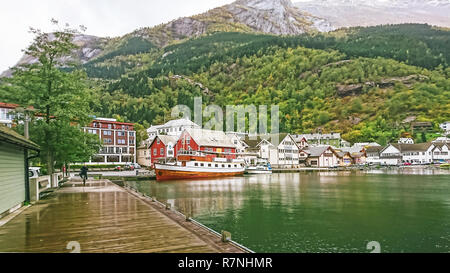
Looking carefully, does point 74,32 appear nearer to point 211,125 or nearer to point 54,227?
point 54,227

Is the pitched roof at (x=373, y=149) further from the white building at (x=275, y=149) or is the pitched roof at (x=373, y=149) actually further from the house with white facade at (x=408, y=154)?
the white building at (x=275, y=149)

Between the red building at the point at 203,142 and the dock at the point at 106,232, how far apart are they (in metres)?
52.8

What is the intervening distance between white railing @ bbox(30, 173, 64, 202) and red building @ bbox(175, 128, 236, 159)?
43245mm

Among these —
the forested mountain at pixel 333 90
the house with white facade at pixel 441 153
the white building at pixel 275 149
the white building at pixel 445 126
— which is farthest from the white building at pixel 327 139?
the white building at pixel 445 126

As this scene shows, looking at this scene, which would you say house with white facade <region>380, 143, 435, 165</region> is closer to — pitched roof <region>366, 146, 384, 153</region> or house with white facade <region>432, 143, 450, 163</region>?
house with white facade <region>432, 143, 450, 163</region>

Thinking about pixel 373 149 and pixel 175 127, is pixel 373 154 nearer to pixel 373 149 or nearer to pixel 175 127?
pixel 373 149

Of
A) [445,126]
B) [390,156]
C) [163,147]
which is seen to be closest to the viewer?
[163,147]

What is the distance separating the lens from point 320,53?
196 meters

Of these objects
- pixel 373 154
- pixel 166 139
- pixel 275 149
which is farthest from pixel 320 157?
pixel 166 139

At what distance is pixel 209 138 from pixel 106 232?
63.4m

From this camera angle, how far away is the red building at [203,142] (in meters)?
69.6

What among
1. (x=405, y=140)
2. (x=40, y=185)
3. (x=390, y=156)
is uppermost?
(x=405, y=140)

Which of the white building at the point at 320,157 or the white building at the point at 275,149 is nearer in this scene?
the white building at the point at 275,149

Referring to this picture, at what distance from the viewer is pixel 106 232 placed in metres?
9.92
